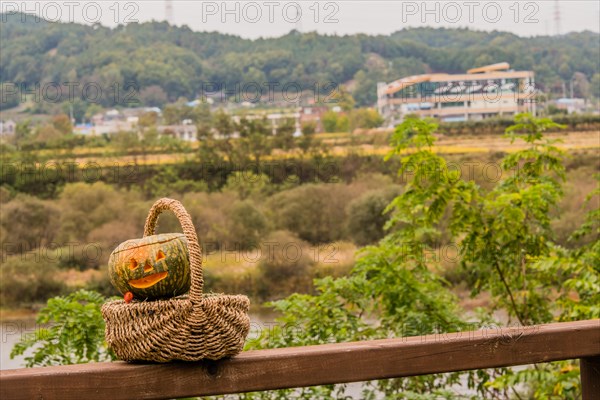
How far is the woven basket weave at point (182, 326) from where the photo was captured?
3.81 ft

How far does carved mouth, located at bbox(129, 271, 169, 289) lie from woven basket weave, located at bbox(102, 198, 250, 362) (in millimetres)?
57

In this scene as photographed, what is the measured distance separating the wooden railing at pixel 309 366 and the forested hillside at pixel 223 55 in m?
19.7

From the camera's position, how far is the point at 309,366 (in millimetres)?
1234

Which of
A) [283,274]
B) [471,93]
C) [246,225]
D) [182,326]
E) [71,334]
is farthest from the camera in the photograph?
[246,225]

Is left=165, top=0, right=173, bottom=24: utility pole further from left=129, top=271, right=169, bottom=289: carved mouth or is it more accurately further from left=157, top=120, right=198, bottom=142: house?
left=129, top=271, right=169, bottom=289: carved mouth

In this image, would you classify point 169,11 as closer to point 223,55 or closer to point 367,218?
point 223,55

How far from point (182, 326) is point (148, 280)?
4.9 inches

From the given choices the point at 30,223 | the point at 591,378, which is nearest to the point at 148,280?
the point at 591,378

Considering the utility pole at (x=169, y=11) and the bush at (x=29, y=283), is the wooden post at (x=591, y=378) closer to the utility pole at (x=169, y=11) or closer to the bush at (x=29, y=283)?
the bush at (x=29, y=283)

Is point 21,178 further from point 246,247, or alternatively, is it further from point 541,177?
point 541,177

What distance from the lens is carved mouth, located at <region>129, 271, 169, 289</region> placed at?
125cm

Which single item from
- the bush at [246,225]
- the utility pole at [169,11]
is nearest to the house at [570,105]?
the bush at [246,225]

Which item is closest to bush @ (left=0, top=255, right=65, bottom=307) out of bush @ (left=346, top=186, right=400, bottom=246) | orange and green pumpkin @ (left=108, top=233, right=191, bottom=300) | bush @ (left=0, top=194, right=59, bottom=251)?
bush @ (left=0, top=194, right=59, bottom=251)

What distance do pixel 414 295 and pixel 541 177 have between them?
774mm
